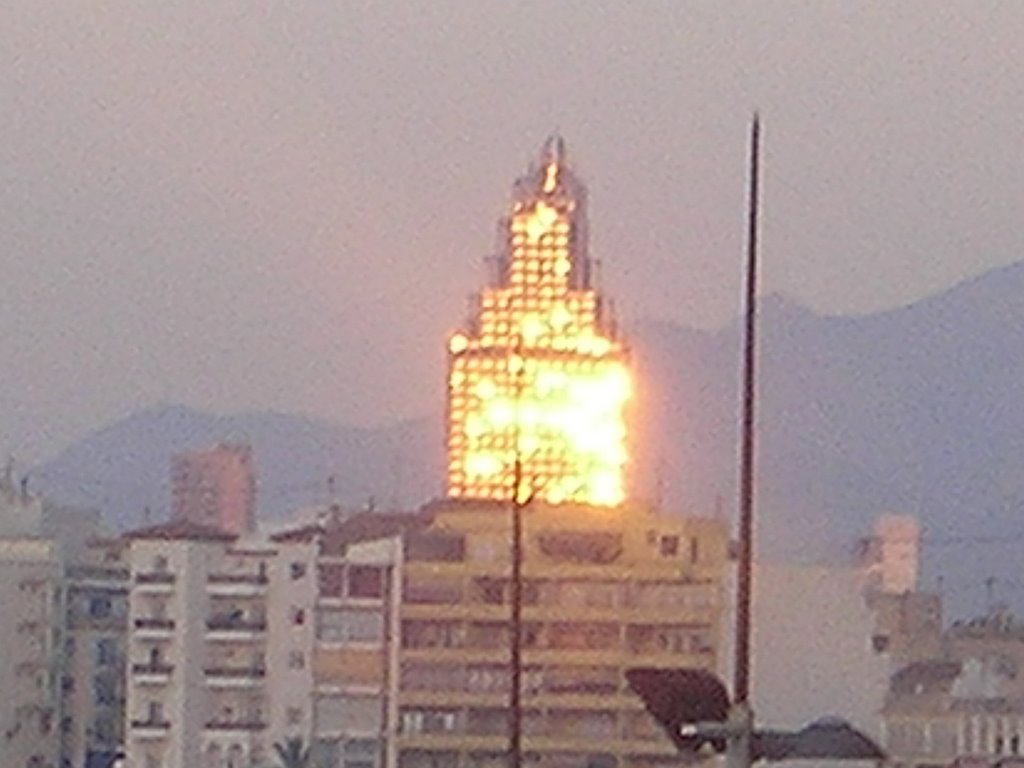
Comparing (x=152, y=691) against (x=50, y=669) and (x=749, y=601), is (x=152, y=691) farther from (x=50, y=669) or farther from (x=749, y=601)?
(x=749, y=601)

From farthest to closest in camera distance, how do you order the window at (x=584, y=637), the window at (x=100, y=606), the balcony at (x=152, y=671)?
the window at (x=100, y=606) < the window at (x=584, y=637) < the balcony at (x=152, y=671)

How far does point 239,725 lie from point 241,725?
0.04 metres

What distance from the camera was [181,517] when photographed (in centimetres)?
12444

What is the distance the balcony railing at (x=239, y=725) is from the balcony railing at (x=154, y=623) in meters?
2.29

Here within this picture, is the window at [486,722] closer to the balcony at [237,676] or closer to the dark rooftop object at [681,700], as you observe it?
the balcony at [237,676]

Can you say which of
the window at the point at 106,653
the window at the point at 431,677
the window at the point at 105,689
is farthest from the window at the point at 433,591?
the window at the point at 106,653

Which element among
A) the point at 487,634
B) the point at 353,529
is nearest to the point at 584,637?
the point at 487,634

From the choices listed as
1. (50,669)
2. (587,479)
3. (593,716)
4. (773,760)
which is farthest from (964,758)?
(773,760)

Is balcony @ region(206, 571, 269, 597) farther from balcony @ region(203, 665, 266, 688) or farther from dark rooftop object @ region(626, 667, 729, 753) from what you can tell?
dark rooftop object @ region(626, 667, 729, 753)

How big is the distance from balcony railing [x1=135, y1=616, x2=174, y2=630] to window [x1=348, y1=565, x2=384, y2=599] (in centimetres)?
339

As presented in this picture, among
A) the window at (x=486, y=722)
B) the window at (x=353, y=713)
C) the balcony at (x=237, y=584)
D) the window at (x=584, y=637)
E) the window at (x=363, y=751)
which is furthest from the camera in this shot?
the window at (x=584, y=637)

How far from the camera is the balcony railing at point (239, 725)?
8625 cm

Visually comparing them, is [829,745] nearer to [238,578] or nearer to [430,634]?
[430,634]

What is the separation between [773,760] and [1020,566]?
495ft
